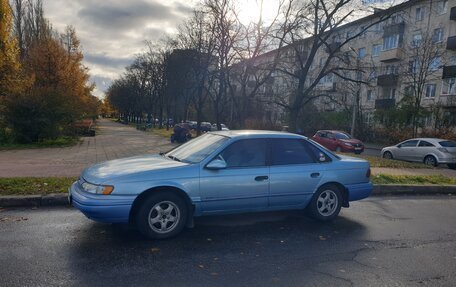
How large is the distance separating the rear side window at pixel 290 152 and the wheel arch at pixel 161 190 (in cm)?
153

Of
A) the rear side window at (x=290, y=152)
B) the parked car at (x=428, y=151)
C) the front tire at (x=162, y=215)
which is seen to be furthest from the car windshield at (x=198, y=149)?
the parked car at (x=428, y=151)

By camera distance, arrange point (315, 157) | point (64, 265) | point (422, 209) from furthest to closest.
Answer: point (422, 209) < point (315, 157) < point (64, 265)

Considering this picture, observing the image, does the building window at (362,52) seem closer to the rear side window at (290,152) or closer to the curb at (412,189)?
the curb at (412,189)

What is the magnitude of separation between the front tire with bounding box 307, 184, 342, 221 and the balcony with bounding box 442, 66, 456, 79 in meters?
33.6

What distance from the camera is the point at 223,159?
5.38m

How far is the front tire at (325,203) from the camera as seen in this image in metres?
6.09

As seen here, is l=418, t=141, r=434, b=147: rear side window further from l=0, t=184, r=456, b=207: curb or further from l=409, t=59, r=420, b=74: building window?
l=409, t=59, r=420, b=74: building window

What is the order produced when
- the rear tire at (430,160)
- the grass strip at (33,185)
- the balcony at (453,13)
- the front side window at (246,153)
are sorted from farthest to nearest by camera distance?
1. the balcony at (453,13)
2. the rear tire at (430,160)
3. the grass strip at (33,185)
4. the front side window at (246,153)

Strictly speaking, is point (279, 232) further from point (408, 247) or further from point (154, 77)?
point (154, 77)

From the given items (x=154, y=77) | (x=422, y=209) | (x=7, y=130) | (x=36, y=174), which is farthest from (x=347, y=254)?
(x=154, y=77)

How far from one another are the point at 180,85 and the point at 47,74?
2055 centimetres

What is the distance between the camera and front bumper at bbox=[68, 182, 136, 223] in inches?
184

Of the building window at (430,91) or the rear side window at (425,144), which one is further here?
the building window at (430,91)

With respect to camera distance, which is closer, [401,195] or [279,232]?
[279,232]
